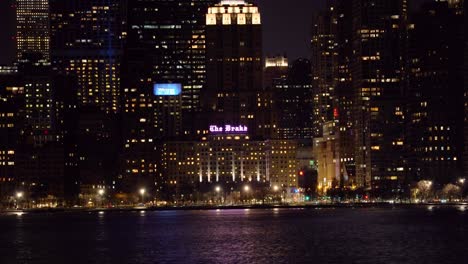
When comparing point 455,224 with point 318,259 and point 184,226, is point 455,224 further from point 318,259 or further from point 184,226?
point 318,259

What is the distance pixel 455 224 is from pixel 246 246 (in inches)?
1910

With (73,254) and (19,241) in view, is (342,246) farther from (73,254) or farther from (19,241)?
(19,241)

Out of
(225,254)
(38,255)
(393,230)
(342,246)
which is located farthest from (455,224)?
(38,255)

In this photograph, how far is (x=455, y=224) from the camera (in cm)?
18288

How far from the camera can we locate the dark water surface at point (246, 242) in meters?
132

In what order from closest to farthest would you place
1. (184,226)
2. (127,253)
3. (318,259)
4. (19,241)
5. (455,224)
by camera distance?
1. (318,259)
2. (127,253)
3. (19,241)
4. (455,224)
5. (184,226)

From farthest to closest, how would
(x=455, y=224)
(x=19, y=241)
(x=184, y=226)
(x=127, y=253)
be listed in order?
(x=184, y=226) < (x=455, y=224) < (x=19, y=241) < (x=127, y=253)

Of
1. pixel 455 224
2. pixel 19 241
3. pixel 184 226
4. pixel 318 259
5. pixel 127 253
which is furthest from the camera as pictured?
pixel 184 226

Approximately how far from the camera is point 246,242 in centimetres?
15388

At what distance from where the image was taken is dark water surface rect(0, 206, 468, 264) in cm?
13175

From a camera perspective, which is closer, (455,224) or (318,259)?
(318,259)

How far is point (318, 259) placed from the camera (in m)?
130

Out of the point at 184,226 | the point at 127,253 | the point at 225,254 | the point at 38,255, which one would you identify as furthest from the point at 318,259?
the point at 184,226

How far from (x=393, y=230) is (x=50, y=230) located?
181 feet
